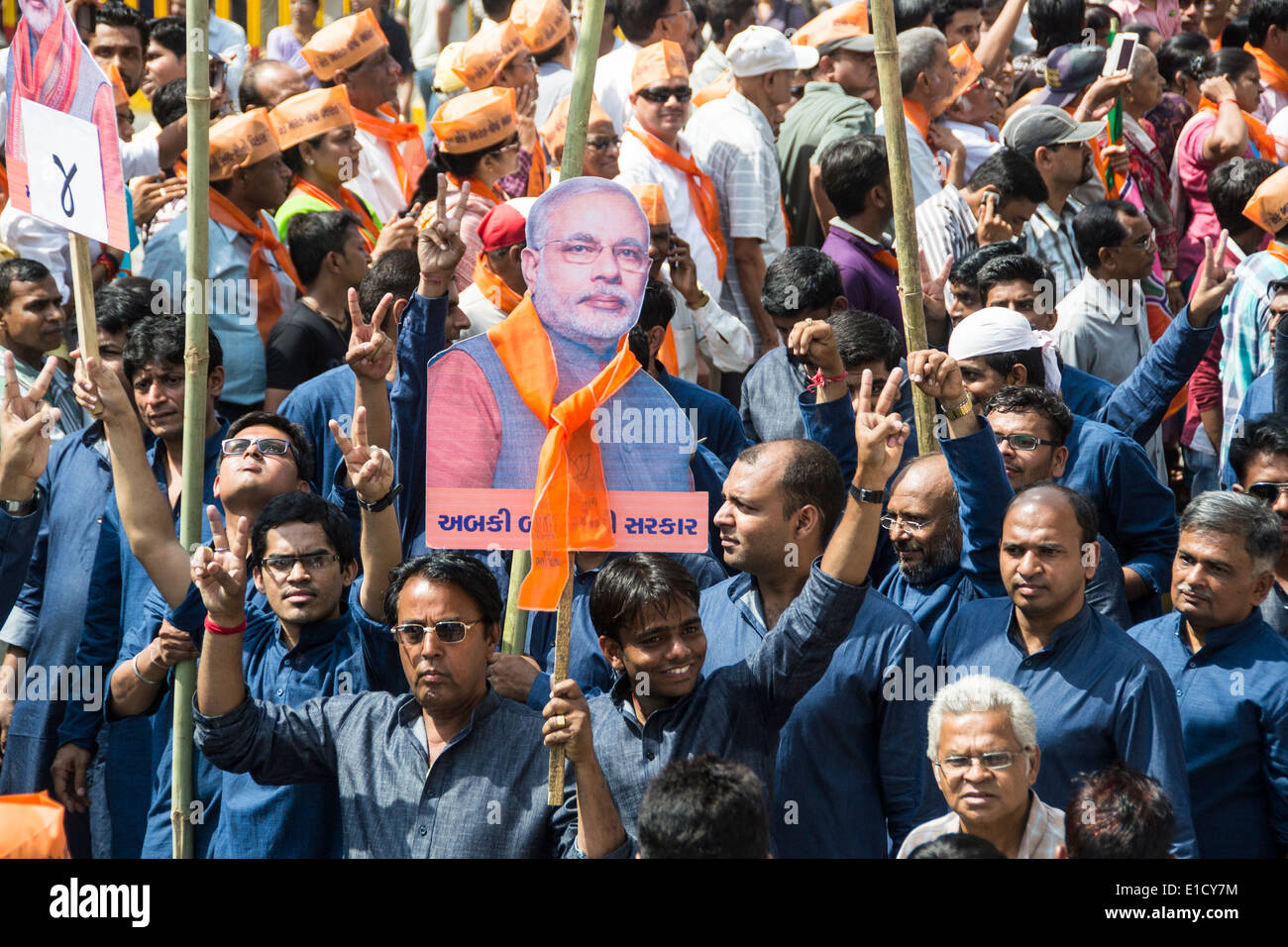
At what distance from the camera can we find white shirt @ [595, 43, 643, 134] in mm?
8328

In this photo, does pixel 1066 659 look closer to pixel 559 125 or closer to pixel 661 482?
pixel 661 482

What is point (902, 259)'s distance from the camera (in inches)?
184

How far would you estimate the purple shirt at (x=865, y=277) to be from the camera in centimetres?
668

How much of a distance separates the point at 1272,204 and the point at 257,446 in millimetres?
4039

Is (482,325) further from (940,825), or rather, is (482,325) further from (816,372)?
(940,825)

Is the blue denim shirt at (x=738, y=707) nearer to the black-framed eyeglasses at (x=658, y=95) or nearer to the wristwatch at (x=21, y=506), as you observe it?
the wristwatch at (x=21, y=506)

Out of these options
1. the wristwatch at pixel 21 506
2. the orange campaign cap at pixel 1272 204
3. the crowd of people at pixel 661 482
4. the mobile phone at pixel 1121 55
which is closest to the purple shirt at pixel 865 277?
the crowd of people at pixel 661 482

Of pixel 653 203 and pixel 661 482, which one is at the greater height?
pixel 653 203

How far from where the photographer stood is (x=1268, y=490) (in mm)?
5016

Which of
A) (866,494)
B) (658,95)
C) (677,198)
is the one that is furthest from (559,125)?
(866,494)

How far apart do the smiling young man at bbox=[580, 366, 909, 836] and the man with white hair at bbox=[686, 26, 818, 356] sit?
3.44m

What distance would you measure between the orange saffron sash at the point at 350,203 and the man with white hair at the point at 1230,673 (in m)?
3.76

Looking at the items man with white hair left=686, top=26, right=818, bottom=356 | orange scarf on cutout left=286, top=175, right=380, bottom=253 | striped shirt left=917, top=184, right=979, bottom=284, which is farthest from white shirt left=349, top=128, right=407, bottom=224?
striped shirt left=917, top=184, right=979, bottom=284

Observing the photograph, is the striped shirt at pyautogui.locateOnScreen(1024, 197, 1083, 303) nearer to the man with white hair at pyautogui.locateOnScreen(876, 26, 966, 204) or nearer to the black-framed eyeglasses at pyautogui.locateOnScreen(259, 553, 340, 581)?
the man with white hair at pyautogui.locateOnScreen(876, 26, 966, 204)
